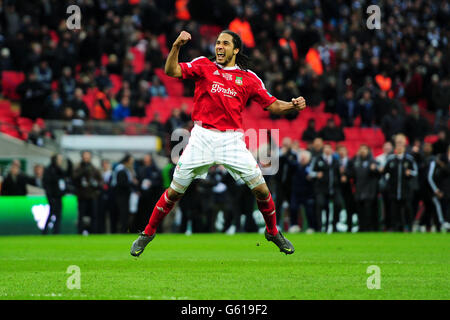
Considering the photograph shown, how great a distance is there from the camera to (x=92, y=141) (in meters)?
23.0

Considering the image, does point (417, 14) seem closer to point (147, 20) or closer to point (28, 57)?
point (147, 20)

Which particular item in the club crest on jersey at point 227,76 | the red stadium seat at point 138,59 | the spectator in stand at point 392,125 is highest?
the red stadium seat at point 138,59

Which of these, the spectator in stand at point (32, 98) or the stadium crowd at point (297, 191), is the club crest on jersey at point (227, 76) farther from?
the spectator in stand at point (32, 98)

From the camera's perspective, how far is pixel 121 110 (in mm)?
24516

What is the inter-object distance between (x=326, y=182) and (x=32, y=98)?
809 cm

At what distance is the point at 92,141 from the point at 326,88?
8769mm

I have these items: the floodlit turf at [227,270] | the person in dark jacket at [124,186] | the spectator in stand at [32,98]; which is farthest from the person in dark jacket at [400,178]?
the spectator in stand at [32,98]

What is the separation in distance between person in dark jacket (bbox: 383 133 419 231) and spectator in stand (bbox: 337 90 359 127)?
653 centimetres

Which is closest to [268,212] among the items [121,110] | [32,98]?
[32,98]

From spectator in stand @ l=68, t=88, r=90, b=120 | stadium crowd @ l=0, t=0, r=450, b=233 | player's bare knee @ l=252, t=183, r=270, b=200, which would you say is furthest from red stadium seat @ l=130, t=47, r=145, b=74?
player's bare knee @ l=252, t=183, r=270, b=200

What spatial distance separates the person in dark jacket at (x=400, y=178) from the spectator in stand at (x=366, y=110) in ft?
21.4

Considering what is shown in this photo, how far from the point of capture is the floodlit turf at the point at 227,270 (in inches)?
307

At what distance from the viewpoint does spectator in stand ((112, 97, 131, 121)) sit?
24422 mm
